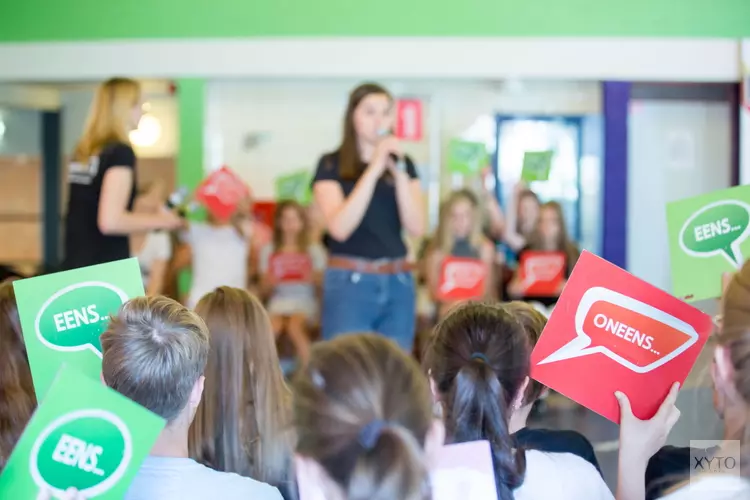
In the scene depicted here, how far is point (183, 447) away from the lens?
5.29 ft

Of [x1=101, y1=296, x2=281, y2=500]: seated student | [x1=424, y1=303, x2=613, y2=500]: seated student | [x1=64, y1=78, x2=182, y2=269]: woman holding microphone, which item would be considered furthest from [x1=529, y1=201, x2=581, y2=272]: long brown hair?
[x1=101, y1=296, x2=281, y2=500]: seated student

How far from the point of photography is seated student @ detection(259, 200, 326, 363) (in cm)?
525

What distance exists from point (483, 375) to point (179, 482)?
56cm

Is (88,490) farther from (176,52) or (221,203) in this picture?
(176,52)

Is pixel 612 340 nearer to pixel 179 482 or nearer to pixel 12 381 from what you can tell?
pixel 179 482

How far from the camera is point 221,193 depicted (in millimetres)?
4805

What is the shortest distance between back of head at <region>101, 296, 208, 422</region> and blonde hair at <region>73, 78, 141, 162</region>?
1.81m

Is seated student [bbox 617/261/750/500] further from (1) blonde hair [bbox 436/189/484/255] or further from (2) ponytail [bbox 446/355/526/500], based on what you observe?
(1) blonde hair [bbox 436/189/484/255]

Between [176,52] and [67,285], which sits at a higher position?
[176,52]

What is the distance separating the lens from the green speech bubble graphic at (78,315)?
5.71ft

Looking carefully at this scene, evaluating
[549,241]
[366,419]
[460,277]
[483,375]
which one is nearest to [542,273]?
[549,241]

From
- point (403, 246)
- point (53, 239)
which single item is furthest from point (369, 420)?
point (53, 239)

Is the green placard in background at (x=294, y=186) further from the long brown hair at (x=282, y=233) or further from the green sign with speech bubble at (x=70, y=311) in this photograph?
the green sign with speech bubble at (x=70, y=311)

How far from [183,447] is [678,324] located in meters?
→ 0.93
